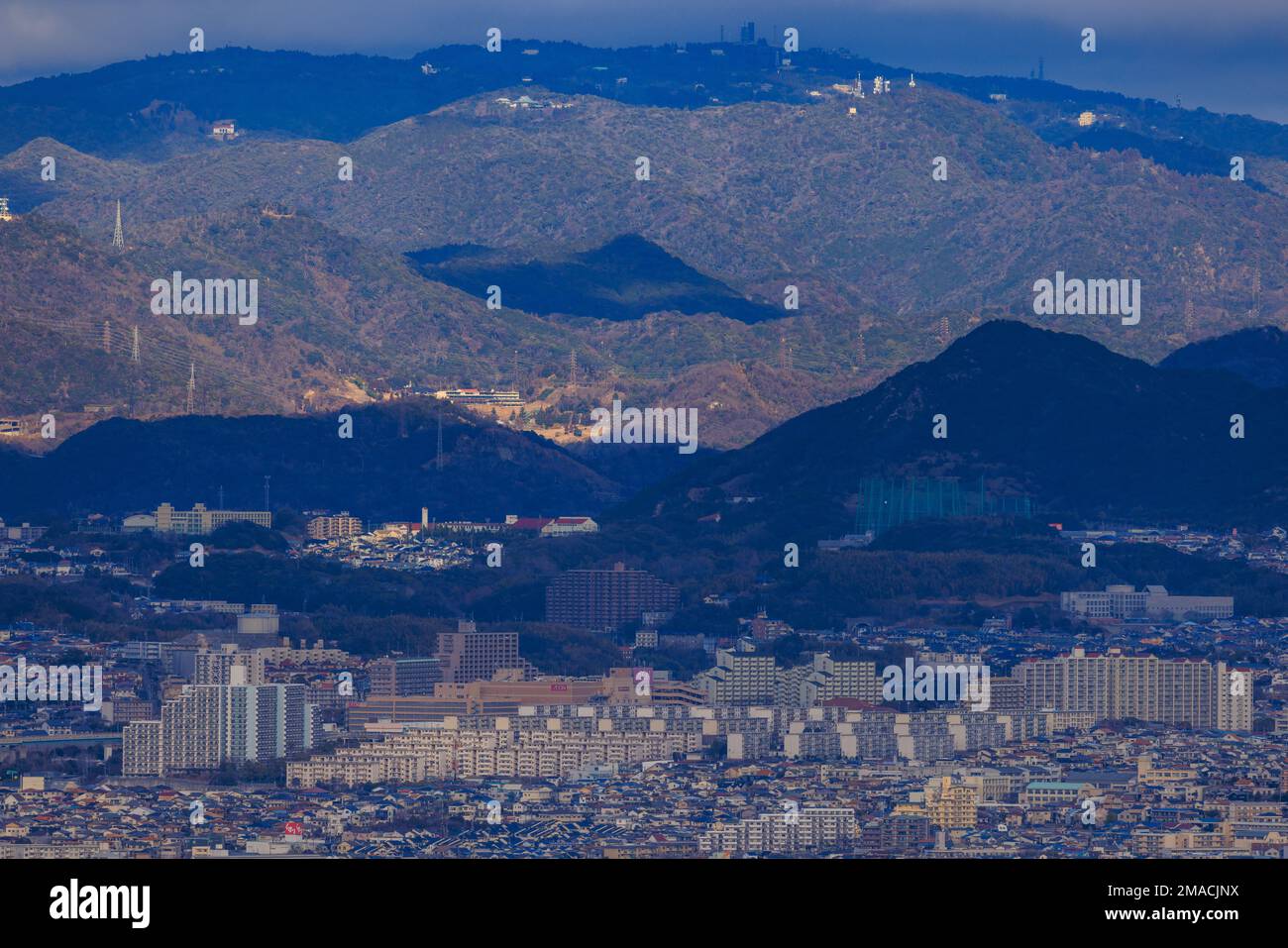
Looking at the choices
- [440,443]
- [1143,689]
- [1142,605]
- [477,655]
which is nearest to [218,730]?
[477,655]

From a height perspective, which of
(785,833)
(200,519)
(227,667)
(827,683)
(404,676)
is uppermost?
(200,519)

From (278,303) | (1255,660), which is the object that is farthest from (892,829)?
(278,303)

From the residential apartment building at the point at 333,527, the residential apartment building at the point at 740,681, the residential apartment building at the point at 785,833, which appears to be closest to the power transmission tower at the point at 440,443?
the residential apartment building at the point at 333,527

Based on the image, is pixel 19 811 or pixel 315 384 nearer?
pixel 19 811

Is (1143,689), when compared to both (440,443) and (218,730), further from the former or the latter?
(440,443)

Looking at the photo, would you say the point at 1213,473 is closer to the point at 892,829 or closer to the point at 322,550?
the point at 322,550

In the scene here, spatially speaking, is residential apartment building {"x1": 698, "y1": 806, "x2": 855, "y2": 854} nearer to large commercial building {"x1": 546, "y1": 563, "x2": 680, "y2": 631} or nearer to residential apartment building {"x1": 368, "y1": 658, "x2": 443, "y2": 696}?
residential apartment building {"x1": 368, "y1": 658, "x2": 443, "y2": 696}

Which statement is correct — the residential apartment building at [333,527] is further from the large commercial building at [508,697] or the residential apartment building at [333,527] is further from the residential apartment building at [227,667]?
the large commercial building at [508,697]
